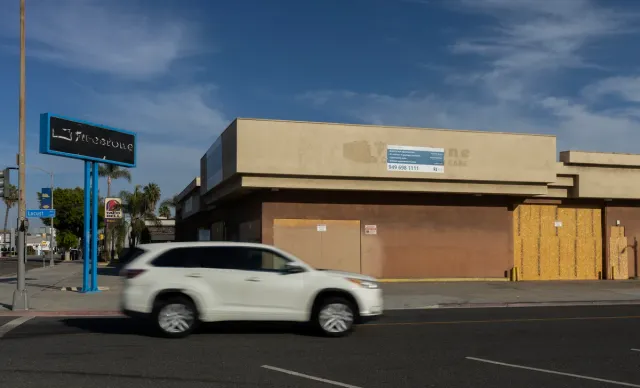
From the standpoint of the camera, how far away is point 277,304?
11.7 metres

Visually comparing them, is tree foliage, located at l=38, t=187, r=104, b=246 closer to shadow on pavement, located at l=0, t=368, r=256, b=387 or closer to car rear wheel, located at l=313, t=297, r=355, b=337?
car rear wheel, located at l=313, t=297, r=355, b=337

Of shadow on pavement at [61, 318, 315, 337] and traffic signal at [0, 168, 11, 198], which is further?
traffic signal at [0, 168, 11, 198]

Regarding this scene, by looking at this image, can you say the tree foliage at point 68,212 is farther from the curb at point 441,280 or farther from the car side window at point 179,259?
the car side window at point 179,259

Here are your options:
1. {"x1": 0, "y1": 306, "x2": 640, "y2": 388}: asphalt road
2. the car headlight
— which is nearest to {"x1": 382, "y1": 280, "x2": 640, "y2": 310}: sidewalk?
{"x1": 0, "y1": 306, "x2": 640, "y2": 388}: asphalt road

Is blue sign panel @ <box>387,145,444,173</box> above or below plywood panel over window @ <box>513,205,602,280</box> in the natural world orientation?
above

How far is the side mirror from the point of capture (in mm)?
11836

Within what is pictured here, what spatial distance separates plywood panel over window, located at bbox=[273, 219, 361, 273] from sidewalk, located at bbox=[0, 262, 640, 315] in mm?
2155

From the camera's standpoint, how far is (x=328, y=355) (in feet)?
32.8

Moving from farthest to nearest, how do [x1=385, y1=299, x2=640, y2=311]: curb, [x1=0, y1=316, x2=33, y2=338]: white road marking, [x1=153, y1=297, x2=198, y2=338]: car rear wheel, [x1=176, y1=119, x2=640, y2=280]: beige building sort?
1. [x1=176, y1=119, x2=640, y2=280]: beige building
2. [x1=385, y1=299, x2=640, y2=311]: curb
3. [x1=0, y1=316, x2=33, y2=338]: white road marking
4. [x1=153, y1=297, x2=198, y2=338]: car rear wheel

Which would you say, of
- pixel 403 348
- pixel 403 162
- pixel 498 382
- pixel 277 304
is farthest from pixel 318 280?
pixel 403 162

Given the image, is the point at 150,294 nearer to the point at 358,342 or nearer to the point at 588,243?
the point at 358,342

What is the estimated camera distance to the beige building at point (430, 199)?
944 inches

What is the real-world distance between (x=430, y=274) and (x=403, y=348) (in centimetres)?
1573

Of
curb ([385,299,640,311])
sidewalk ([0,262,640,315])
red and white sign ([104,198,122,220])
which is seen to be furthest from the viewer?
red and white sign ([104,198,122,220])
